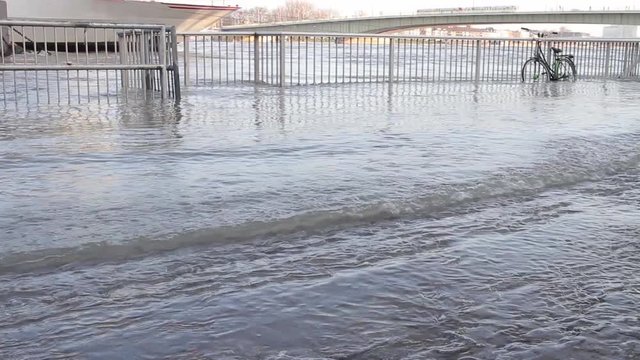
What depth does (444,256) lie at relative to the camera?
397 cm

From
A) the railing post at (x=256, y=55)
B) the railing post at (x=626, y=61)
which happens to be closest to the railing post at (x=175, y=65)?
the railing post at (x=256, y=55)

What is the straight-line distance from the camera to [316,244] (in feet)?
13.7

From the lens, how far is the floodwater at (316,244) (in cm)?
292

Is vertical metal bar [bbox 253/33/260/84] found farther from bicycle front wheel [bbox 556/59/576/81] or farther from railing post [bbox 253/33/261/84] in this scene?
bicycle front wheel [bbox 556/59/576/81]

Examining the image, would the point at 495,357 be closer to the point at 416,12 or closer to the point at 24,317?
the point at 24,317

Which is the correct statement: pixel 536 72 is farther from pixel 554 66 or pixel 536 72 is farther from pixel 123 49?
pixel 123 49

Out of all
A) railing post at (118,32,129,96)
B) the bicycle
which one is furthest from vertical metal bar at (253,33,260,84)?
the bicycle

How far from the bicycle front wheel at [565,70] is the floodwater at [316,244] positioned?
36.9 feet

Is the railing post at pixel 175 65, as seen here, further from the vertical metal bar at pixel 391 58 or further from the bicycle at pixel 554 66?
the bicycle at pixel 554 66

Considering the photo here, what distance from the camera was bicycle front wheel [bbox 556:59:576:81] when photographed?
19.0 meters

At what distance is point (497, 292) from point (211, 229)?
1.80 meters

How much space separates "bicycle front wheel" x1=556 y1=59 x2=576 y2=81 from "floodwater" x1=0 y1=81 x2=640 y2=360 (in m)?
11.2

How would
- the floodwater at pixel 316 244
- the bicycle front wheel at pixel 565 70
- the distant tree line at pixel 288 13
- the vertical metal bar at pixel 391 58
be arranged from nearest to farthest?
the floodwater at pixel 316 244 → the vertical metal bar at pixel 391 58 → the bicycle front wheel at pixel 565 70 → the distant tree line at pixel 288 13

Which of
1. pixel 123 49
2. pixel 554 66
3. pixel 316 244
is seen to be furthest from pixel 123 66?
pixel 554 66
